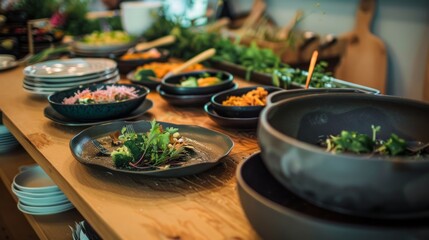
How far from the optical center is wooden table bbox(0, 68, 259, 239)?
0.89 metres

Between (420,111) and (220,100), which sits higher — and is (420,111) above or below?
above

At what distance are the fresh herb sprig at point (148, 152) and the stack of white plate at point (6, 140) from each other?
3.95 feet

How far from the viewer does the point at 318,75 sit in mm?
1566

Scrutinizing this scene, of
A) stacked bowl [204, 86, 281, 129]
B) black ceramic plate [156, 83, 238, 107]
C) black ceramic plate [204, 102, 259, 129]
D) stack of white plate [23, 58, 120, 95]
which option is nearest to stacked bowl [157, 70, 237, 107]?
black ceramic plate [156, 83, 238, 107]

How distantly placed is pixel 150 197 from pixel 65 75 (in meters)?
1.00

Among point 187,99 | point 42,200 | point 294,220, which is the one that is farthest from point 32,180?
point 294,220

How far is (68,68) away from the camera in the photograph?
2.04 meters

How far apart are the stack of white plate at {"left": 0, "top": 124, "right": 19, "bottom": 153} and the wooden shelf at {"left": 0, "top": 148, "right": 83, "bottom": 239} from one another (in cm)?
3

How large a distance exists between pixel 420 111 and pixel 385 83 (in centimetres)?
198

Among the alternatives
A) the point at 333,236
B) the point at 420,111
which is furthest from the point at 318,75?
the point at 333,236

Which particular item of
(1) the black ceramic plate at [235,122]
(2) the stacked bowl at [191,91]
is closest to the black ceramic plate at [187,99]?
(2) the stacked bowl at [191,91]

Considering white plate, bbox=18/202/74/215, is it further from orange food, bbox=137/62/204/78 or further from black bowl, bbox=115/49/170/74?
black bowl, bbox=115/49/170/74

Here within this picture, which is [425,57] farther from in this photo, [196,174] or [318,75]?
[196,174]

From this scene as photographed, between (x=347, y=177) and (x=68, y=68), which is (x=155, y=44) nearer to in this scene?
(x=68, y=68)
